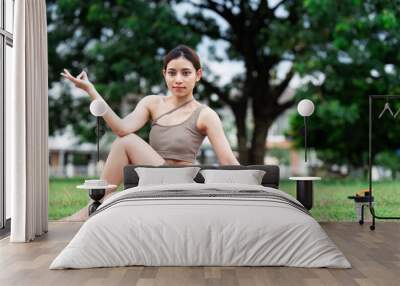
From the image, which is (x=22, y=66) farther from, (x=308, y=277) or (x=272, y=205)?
(x=308, y=277)

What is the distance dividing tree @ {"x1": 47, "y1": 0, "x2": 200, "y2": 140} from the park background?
0.02 m

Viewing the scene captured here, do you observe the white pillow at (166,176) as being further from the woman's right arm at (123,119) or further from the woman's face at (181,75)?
the woman's face at (181,75)

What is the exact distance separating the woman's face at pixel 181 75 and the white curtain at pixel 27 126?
4.73ft

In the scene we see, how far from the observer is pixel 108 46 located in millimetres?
10062

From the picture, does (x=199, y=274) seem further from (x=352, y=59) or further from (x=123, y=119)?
(x=352, y=59)

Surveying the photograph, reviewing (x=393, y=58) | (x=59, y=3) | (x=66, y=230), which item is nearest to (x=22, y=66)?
(x=66, y=230)

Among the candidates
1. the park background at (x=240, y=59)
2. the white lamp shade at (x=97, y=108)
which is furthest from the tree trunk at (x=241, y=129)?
the white lamp shade at (x=97, y=108)

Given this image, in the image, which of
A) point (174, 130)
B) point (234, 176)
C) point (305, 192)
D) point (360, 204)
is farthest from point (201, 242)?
point (360, 204)

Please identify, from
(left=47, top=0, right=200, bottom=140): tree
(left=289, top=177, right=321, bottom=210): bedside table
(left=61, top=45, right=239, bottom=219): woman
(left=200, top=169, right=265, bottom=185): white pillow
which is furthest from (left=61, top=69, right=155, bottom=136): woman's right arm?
(left=47, top=0, right=200, bottom=140): tree

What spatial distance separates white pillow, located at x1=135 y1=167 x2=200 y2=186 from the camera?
5.79 metres

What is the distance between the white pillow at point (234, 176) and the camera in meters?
5.75

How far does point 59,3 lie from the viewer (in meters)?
10.7

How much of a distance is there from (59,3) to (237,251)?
7734mm

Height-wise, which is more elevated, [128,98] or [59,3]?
[59,3]
